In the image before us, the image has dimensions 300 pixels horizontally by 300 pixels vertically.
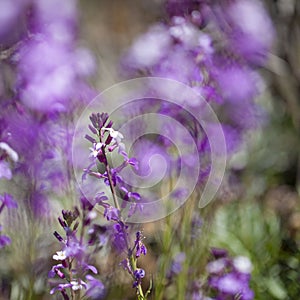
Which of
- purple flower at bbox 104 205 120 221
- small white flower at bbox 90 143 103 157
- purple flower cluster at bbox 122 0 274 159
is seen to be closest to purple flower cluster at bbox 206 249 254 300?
purple flower cluster at bbox 122 0 274 159

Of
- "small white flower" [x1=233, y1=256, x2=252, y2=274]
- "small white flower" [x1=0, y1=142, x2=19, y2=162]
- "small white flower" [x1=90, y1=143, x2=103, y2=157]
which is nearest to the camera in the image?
"small white flower" [x1=90, y1=143, x2=103, y2=157]

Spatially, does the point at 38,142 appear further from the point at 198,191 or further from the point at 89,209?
the point at 198,191

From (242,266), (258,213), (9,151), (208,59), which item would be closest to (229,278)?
(242,266)

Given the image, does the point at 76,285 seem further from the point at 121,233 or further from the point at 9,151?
the point at 9,151

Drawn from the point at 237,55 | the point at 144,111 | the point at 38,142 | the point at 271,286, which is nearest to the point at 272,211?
the point at 271,286

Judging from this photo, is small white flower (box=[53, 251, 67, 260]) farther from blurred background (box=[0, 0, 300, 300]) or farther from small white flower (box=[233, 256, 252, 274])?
small white flower (box=[233, 256, 252, 274])

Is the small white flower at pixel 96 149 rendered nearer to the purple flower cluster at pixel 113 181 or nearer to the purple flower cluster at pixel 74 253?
the purple flower cluster at pixel 113 181

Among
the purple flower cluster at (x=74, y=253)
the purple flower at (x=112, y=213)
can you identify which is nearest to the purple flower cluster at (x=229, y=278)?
the purple flower cluster at (x=74, y=253)
